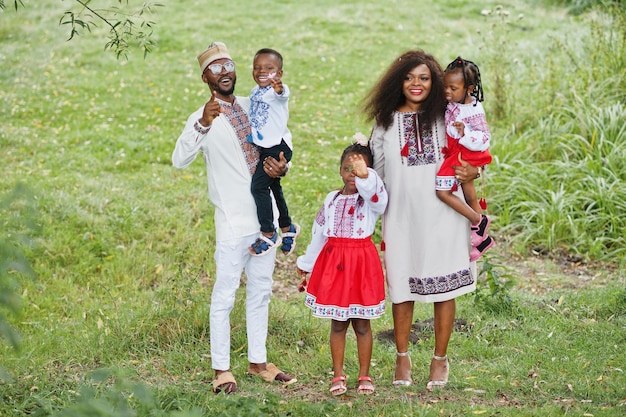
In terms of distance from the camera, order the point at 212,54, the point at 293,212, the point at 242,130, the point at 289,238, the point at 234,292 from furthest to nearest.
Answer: the point at 293,212, the point at 289,238, the point at 234,292, the point at 242,130, the point at 212,54

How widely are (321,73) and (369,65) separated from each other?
796 mm

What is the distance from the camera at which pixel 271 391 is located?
4.63 meters

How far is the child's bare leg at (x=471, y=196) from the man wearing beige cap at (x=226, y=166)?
0.97 metres

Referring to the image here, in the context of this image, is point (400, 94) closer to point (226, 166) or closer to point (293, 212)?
point (226, 166)

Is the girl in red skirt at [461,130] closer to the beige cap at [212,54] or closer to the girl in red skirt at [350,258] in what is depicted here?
the girl in red skirt at [350,258]

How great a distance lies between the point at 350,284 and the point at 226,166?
0.91 metres

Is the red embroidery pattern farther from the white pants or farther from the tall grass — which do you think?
the tall grass

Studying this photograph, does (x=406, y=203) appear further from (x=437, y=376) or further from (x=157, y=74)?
(x=157, y=74)

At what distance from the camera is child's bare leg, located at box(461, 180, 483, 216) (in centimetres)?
446

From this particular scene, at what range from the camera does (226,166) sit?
4.45 metres

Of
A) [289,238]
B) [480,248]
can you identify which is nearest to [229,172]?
[289,238]

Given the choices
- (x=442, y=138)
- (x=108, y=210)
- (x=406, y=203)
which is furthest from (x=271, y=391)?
(x=108, y=210)

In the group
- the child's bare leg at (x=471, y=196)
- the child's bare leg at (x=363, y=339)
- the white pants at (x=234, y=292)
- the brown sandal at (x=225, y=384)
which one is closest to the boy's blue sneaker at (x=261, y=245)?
the white pants at (x=234, y=292)

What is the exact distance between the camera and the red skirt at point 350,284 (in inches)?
172
